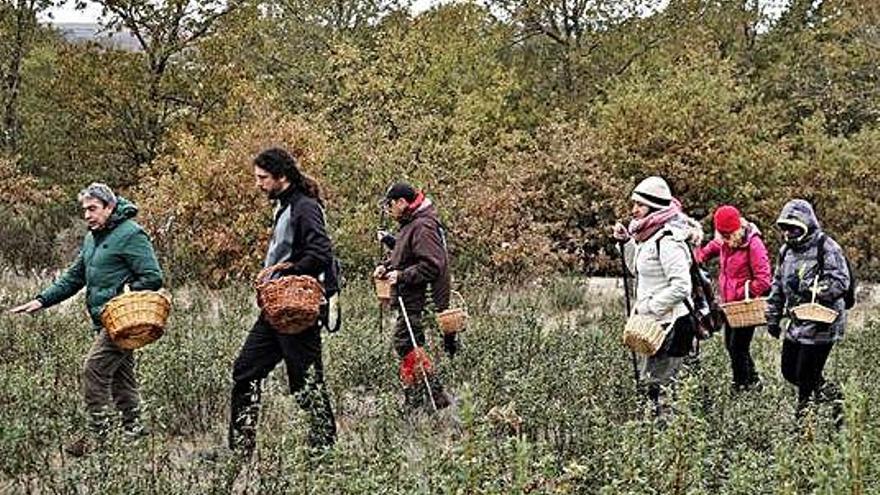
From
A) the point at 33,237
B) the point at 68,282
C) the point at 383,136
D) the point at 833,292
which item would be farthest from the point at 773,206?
the point at 68,282

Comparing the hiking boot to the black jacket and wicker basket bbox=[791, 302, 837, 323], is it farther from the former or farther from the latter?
wicker basket bbox=[791, 302, 837, 323]

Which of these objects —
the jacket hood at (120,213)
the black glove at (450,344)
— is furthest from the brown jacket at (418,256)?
the jacket hood at (120,213)

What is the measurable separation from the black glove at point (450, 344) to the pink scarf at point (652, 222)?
6.61ft

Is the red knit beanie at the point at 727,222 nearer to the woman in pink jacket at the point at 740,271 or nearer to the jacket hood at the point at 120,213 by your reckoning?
the woman in pink jacket at the point at 740,271

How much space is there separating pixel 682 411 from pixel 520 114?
85.0 ft

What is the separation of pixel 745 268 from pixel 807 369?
54.2 inches

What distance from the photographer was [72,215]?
80.3 ft

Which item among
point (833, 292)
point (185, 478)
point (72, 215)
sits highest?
point (833, 292)

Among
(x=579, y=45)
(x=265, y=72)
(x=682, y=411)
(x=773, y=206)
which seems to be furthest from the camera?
(x=265, y=72)

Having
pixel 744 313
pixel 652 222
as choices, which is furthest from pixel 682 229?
pixel 744 313

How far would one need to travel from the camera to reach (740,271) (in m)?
8.38

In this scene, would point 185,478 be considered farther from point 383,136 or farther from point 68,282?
point 383,136

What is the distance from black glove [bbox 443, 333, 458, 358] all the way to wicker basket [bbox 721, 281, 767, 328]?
1.92 metres

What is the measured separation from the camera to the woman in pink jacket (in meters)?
8.22
